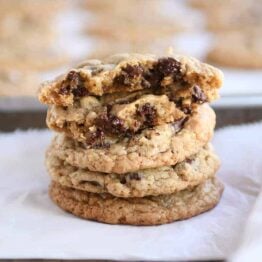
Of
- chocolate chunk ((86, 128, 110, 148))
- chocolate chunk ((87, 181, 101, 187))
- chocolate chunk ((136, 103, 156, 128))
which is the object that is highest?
chocolate chunk ((136, 103, 156, 128))

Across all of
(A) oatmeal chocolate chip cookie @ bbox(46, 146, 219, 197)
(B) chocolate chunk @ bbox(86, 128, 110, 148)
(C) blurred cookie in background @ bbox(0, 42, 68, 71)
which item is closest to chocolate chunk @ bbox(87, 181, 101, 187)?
(A) oatmeal chocolate chip cookie @ bbox(46, 146, 219, 197)

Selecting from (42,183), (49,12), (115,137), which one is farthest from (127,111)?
(49,12)

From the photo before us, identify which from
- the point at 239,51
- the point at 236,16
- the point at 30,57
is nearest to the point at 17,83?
the point at 30,57

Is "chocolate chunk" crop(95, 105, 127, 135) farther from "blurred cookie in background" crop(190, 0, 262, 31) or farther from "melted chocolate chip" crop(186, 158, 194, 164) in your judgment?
"blurred cookie in background" crop(190, 0, 262, 31)

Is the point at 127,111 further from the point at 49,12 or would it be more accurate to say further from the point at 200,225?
the point at 49,12

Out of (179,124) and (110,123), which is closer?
(110,123)

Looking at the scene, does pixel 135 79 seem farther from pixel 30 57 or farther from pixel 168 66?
pixel 30 57
